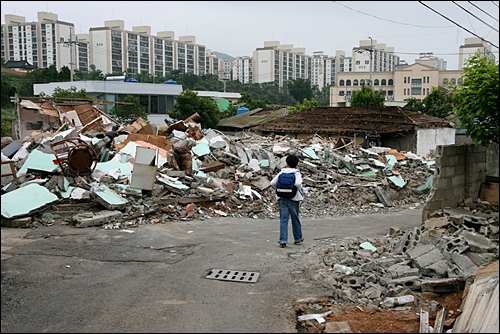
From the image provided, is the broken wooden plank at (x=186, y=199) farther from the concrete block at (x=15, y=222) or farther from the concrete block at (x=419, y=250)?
the concrete block at (x=419, y=250)

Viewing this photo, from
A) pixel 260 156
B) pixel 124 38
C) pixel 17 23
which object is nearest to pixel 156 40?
pixel 124 38

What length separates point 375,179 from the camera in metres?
17.3

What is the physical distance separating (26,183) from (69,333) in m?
7.68

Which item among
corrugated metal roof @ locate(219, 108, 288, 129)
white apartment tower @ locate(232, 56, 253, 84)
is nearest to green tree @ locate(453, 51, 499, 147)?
corrugated metal roof @ locate(219, 108, 288, 129)

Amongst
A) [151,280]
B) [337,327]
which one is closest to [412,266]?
[337,327]

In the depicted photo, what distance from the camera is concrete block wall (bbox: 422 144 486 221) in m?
9.89

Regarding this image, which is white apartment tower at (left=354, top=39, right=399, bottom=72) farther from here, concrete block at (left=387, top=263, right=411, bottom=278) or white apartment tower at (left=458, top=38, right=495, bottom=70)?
concrete block at (left=387, top=263, right=411, bottom=278)

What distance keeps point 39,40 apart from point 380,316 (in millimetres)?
80873

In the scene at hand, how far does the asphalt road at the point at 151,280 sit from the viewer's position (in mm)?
4930

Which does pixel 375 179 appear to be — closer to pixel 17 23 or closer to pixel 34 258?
pixel 34 258

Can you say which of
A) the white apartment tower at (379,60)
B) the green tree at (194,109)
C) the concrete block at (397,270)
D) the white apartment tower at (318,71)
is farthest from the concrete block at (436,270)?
the white apartment tower at (318,71)

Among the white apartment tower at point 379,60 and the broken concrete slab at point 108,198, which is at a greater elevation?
the white apartment tower at point 379,60

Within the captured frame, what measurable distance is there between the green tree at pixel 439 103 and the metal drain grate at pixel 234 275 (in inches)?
1392

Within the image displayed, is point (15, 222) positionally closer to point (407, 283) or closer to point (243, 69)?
point (407, 283)
